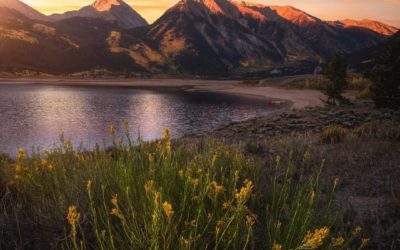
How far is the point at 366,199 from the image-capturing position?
16.2 feet

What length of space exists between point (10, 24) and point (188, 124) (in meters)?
148

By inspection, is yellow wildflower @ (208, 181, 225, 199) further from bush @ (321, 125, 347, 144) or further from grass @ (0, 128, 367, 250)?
bush @ (321, 125, 347, 144)

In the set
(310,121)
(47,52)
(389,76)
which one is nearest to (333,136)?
(389,76)

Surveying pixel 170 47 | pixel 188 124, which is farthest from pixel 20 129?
pixel 170 47

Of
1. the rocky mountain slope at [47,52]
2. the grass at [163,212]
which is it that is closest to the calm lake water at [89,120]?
the grass at [163,212]

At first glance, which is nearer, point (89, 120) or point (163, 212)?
point (163, 212)

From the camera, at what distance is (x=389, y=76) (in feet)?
61.1

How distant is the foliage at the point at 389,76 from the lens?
1848 centimetres

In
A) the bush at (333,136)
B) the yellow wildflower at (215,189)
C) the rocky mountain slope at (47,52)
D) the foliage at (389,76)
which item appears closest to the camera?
the yellow wildflower at (215,189)

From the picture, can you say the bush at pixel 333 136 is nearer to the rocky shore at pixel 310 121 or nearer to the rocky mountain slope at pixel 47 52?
the rocky shore at pixel 310 121

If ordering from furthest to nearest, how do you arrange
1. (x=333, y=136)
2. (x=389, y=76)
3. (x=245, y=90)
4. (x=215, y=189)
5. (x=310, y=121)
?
(x=245, y=90), (x=310, y=121), (x=389, y=76), (x=333, y=136), (x=215, y=189)

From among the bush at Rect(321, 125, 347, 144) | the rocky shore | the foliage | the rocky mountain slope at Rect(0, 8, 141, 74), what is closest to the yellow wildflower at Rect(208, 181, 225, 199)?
the bush at Rect(321, 125, 347, 144)

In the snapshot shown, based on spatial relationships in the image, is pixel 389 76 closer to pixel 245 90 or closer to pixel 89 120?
pixel 89 120

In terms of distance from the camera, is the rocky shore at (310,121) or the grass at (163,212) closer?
the grass at (163,212)
